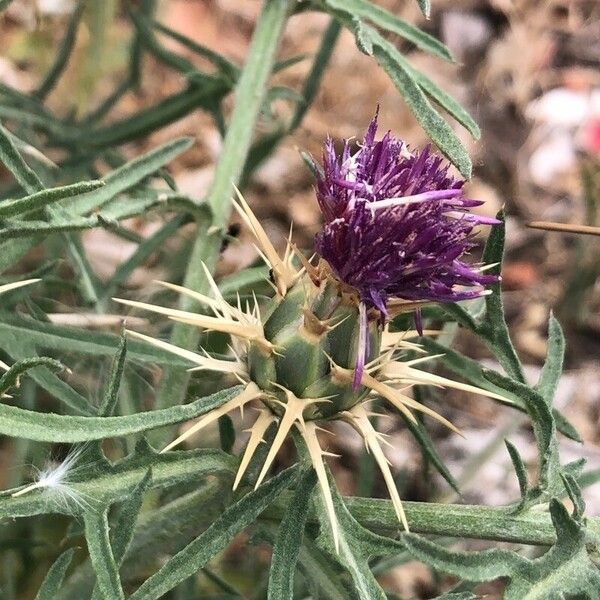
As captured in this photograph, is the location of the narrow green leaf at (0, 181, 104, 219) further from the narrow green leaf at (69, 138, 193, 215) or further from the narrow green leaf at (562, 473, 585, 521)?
the narrow green leaf at (562, 473, 585, 521)

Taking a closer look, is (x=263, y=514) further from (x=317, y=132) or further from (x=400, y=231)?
(x=317, y=132)

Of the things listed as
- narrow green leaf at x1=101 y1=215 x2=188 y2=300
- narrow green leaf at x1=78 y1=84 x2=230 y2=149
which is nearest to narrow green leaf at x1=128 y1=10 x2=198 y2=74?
narrow green leaf at x1=78 y1=84 x2=230 y2=149

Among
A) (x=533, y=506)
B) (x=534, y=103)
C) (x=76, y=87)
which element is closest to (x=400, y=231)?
(x=533, y=506)

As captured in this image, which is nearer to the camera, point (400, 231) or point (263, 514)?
point (400, 231)

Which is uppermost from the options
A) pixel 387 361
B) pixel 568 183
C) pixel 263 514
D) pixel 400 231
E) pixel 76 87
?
pixel 76 87

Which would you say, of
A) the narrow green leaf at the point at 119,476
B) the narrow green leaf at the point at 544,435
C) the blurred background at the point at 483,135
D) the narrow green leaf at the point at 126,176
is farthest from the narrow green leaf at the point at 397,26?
the blurred background at the point at 483,135

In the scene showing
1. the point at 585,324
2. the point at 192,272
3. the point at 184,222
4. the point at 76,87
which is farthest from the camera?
the point at 585,324
